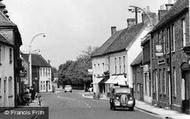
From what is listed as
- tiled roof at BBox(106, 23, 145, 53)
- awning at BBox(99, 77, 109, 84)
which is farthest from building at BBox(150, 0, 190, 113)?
awning at BBox(99, 77, 109, 84)

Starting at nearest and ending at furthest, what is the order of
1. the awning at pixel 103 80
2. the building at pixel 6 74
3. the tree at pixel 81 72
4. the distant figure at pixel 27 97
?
the building at pixel 6 74 → the distant figure at pixel 27 97 → the awning at pixel 103 80 → the tree at pixel 81 72

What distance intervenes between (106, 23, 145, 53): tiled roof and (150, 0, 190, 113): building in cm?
2157

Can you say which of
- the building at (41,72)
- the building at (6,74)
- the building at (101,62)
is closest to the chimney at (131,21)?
the building at (101,62)

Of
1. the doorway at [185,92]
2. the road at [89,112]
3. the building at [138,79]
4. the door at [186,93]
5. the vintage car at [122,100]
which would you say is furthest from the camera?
the building at [138,79]

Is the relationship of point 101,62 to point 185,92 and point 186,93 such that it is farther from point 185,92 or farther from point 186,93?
point 186,93

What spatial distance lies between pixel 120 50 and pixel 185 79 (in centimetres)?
3579

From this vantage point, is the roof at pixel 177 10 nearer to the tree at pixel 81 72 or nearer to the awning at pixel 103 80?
the awning at pixel 103 80

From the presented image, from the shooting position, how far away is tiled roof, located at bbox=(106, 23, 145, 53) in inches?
2558

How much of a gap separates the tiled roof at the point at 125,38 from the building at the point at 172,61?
21570 mm

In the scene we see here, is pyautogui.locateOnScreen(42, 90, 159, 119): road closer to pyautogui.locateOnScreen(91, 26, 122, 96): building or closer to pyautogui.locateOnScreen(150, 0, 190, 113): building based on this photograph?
pyautogui.locateOnScreen(150, 0, 190, 113): building

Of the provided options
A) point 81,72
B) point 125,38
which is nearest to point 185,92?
point 125,38

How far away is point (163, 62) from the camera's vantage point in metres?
37.8

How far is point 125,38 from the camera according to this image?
7025 cm

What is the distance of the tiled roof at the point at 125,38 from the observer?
65.0 metres
